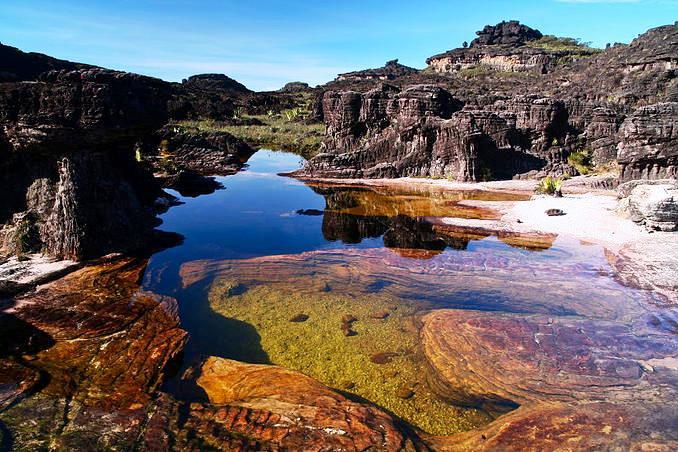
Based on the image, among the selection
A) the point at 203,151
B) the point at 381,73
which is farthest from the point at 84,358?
the point at 381,73


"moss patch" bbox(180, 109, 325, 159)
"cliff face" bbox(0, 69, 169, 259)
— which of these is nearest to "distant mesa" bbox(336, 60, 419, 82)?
"moss patch" bbox(180, 109, 325, 159)

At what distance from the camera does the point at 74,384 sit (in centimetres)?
572

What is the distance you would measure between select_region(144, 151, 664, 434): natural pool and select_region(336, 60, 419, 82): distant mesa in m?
84.3

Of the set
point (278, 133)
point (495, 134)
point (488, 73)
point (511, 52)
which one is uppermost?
point (511, 52)

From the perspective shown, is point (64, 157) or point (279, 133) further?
point (279, 133)

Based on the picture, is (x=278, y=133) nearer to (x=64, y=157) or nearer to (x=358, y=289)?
(x=64, y=157)

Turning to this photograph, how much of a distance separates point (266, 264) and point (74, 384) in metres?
6.00

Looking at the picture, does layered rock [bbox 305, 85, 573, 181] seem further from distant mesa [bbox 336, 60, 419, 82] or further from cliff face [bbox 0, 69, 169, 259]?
distant mesa [bbox 336, 60, 419, 82]

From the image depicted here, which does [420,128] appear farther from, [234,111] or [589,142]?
[234,111]

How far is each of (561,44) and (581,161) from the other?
264ft

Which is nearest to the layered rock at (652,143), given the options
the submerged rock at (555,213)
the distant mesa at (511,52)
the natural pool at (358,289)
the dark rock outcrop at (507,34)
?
the submerged rock at (555,213)

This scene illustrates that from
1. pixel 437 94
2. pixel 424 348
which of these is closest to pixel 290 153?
pixel 437 94

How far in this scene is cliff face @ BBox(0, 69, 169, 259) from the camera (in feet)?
34.1

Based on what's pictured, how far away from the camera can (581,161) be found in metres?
26.0
